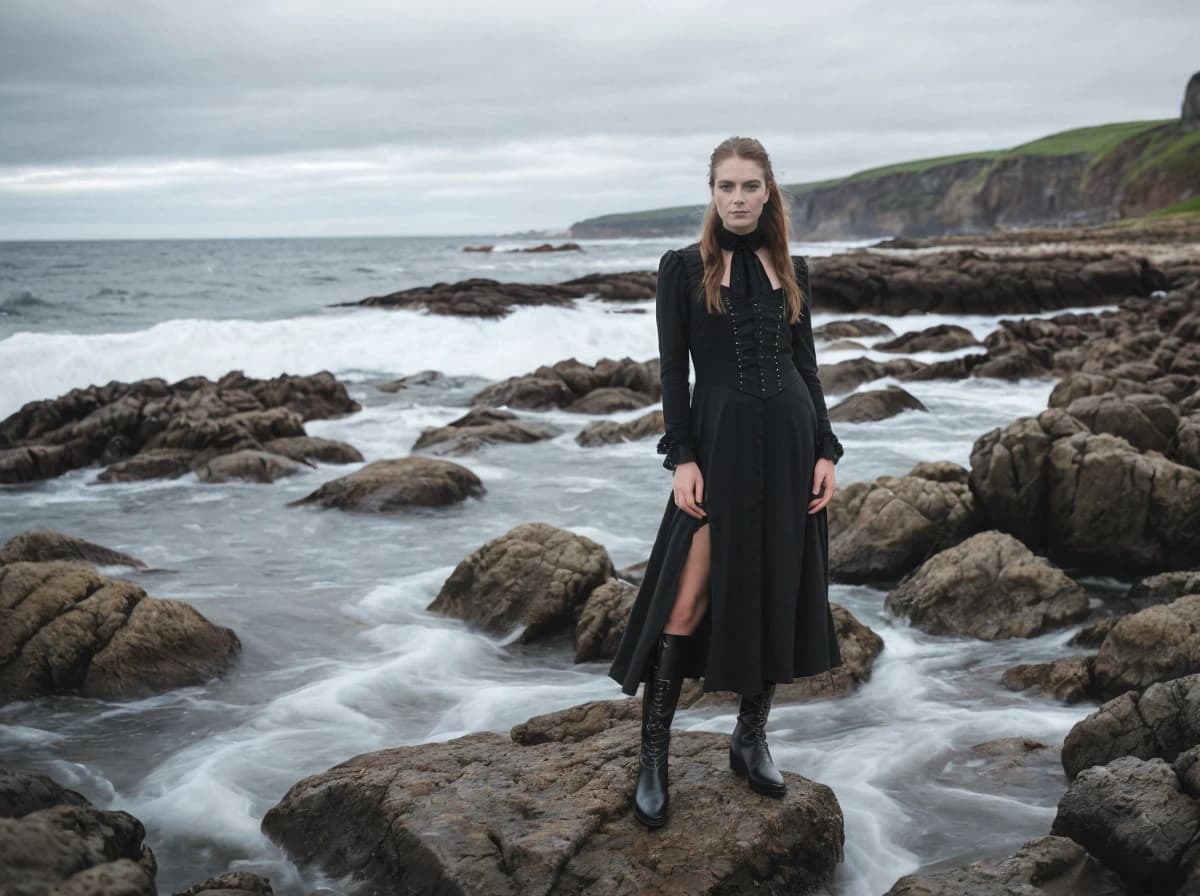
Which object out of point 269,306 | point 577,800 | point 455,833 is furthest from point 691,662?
point 269,306

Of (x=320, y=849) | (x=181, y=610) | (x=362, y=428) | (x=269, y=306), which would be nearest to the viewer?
(x=320, y=849)

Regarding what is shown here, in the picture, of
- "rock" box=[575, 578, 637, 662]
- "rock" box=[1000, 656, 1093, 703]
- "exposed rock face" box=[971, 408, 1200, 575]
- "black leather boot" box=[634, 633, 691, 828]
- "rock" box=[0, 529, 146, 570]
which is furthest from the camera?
"exposed rock face" box=[971, 408, 1200, 575]

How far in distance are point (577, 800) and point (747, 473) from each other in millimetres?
1459

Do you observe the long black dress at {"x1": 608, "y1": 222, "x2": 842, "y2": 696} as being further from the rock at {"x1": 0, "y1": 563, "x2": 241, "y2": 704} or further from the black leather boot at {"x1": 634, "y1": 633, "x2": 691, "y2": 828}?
the rock at {"x1": 0, "y1": 563, "x2": 241, "y2": 704}

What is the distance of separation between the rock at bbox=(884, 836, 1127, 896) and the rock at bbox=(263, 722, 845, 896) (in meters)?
0.47

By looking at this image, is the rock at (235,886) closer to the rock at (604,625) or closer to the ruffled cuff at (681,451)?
the ruffled cuff at (681,451)

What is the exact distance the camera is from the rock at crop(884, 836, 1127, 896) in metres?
3.90

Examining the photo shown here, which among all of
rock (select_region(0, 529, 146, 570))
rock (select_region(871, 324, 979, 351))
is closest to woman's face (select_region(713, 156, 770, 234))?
rock (select_region(0, 529, 146, 570))

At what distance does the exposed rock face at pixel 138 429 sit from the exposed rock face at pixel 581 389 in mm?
3558

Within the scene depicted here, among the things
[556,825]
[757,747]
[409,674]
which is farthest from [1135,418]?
[556,825]

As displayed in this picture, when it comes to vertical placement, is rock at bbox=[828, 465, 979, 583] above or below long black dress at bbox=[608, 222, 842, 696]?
below

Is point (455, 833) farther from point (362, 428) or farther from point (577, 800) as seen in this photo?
point (362, 428)

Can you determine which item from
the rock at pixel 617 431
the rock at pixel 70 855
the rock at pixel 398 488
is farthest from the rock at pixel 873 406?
the rock at pixel 70 855

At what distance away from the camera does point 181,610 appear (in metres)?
7.61
